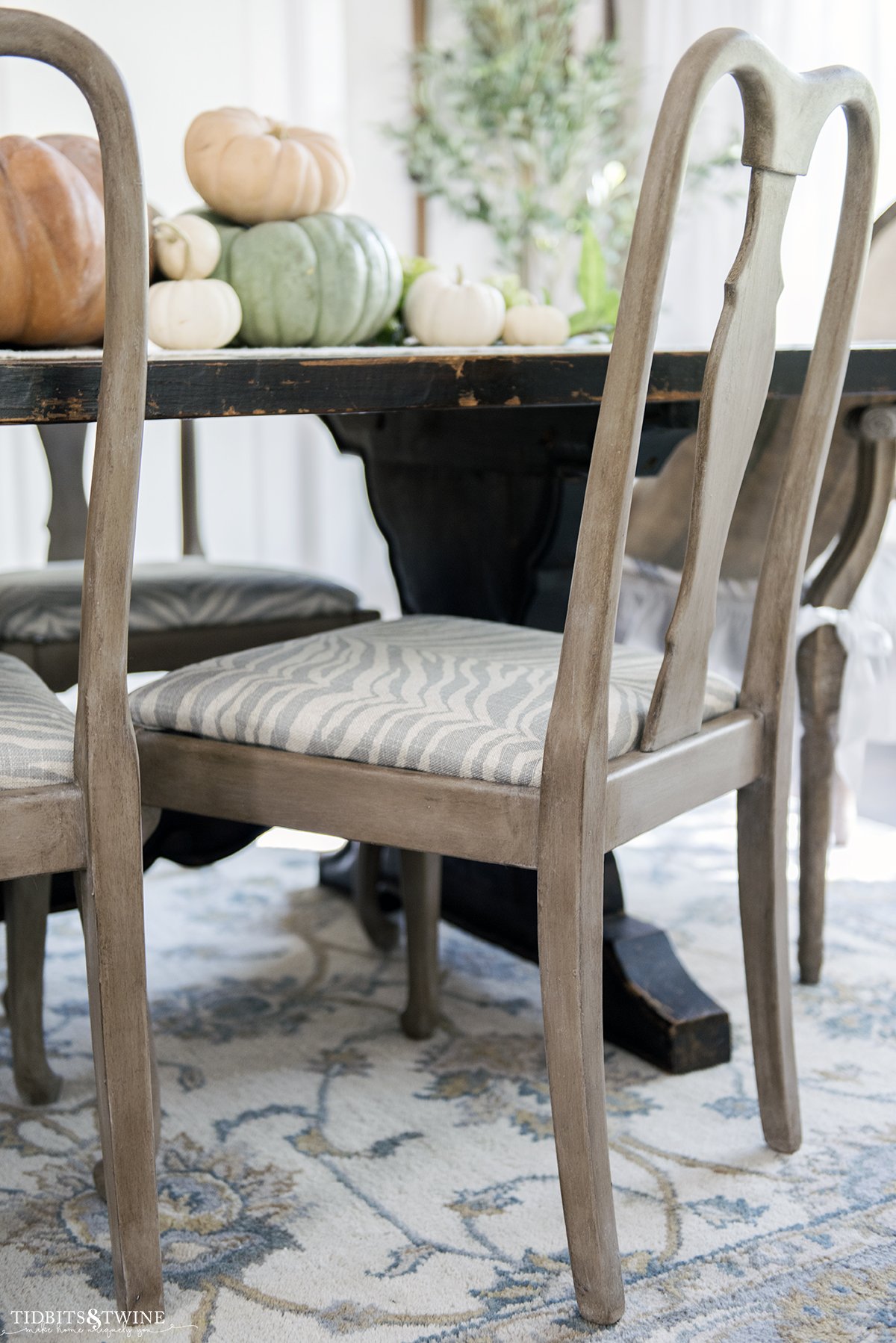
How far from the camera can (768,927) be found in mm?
1249

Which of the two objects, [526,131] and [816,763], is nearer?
A: [816,763]

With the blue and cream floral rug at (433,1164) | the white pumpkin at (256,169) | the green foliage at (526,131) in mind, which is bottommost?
the blue and cream floral rug at (433,1164)

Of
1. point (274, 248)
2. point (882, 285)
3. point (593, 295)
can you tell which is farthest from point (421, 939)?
point (882, 285)

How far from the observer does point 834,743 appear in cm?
173

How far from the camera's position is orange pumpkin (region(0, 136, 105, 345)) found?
3.98ft

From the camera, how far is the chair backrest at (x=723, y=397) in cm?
92

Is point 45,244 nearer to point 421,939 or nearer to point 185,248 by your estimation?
point 185,248

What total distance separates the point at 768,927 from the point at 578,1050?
0.32m

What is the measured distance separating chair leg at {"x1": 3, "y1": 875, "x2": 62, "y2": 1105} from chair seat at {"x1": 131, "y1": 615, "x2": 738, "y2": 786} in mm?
299

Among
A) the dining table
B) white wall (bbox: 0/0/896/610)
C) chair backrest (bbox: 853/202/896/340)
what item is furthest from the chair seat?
white wall (bbox: 0/0/896/610)

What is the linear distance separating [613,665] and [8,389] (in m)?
0.54

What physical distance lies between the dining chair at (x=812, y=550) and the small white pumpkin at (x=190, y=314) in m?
0.64

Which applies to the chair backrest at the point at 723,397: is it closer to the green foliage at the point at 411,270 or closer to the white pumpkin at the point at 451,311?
the white pumpkin at the point at 451,311

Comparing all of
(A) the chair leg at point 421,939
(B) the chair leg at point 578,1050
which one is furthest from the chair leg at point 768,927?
(A) the chair leg at point 421,939
